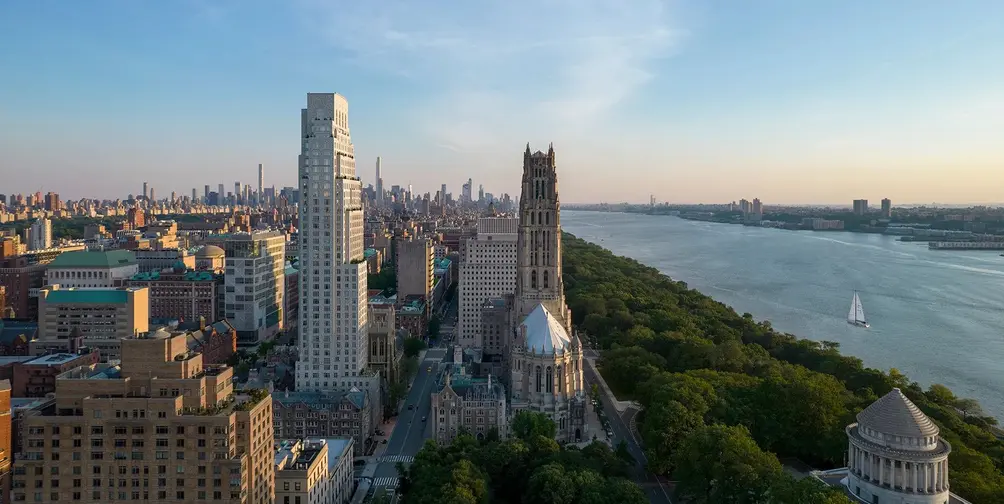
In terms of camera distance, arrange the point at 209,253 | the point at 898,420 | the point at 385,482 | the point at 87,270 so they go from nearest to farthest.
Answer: the point at 898,420
the point at 385,482
the point at 87,270
the point at 209,253

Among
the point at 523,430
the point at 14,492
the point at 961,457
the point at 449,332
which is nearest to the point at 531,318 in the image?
the point at 523,430

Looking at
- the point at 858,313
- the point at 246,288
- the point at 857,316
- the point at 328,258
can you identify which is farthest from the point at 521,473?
the point at 858,313

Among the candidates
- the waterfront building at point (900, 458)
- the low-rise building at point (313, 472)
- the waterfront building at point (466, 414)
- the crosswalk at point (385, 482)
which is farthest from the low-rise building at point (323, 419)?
the waterfront building at point (900, 458)

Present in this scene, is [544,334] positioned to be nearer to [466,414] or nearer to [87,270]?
[466,414]

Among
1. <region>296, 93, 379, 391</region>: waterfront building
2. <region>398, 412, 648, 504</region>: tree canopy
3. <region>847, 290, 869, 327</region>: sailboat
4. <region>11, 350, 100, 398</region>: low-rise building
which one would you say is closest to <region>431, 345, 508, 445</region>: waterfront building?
<region>398, 412, 648, 504</region>: tree canopy

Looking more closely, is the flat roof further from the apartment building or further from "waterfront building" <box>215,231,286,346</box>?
the apartment building

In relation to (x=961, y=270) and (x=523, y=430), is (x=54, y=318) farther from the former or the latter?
(x=961, y=270)

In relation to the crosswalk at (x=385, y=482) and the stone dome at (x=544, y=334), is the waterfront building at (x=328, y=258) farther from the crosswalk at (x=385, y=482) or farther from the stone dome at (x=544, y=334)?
the stone dome at (x=544, y=334)
